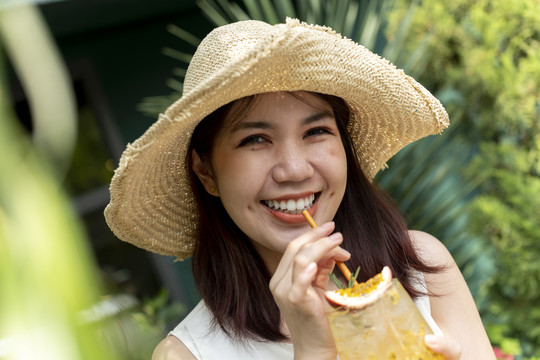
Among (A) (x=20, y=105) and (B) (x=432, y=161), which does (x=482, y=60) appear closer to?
(B) (x=432, y=161)

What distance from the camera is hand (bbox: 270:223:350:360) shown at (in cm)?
122

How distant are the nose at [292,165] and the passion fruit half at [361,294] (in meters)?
0.42

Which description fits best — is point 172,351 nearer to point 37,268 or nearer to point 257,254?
point 257,254

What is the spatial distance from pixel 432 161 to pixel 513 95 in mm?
552

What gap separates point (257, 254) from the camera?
192cm

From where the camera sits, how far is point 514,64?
317cm

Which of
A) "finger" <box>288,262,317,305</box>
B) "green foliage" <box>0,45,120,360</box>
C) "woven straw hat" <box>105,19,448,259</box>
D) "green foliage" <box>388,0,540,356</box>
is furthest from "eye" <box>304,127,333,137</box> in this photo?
"green foliage" <box>388,0,540,356</box>

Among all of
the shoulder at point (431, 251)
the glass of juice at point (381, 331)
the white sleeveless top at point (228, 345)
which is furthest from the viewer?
the shoulder at point (431, 251)

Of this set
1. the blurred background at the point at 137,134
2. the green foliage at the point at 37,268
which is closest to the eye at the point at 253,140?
the blurred background at the point at 137,134

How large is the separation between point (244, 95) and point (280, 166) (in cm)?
21

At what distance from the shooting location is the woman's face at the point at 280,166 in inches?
61.4

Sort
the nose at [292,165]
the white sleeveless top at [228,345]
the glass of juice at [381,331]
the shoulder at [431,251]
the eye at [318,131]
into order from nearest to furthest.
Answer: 1. the glass of juice at [381,331]
2. the nose at [292,165]
3. the eye at [318,131]
4. the white sleeveless top at [228,345]
5. the shoulder at [431,251]

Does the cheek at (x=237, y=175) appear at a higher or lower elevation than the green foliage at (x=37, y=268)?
lower

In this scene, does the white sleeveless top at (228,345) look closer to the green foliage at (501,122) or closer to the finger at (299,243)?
the finger at (299,243)
